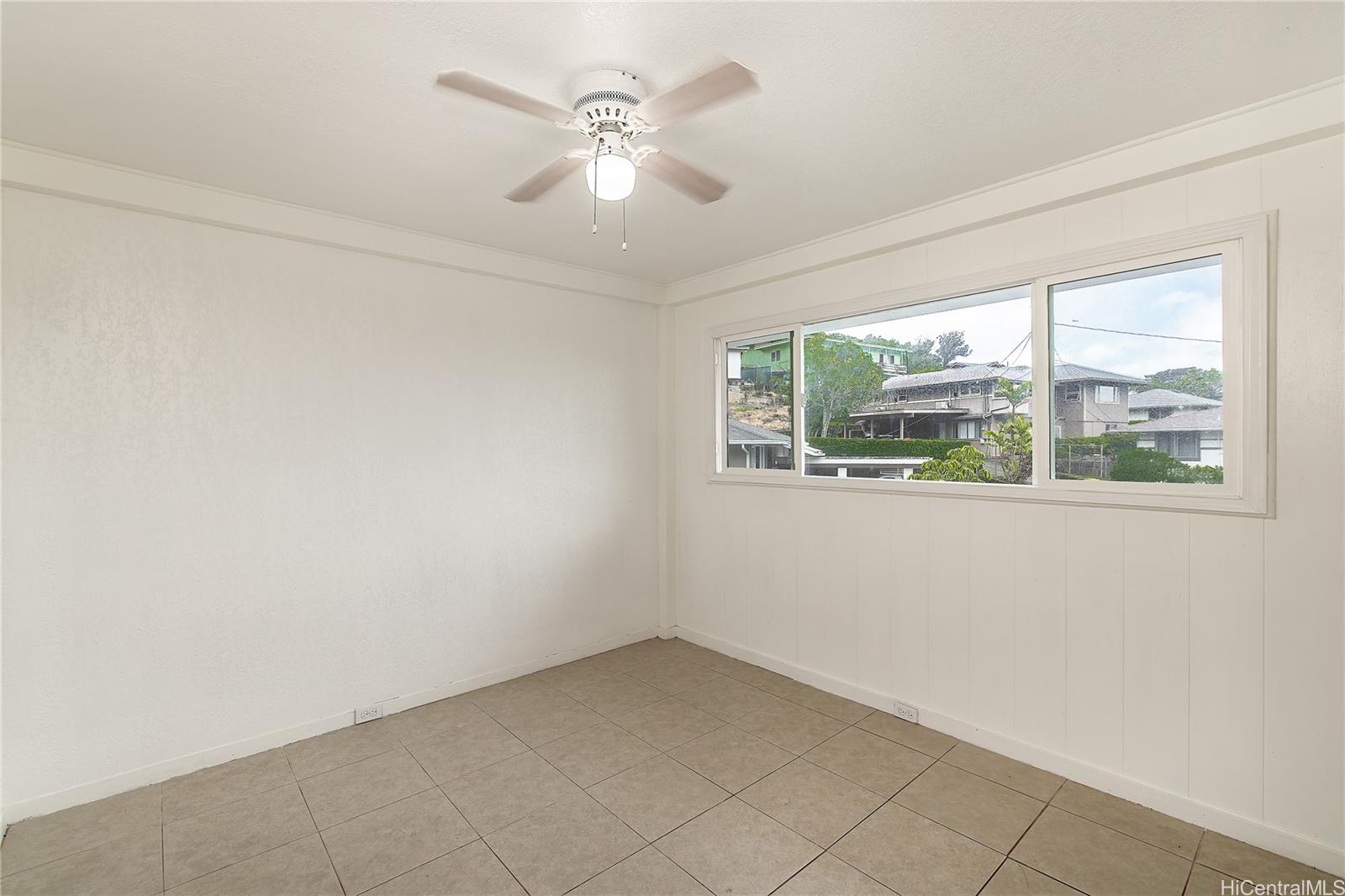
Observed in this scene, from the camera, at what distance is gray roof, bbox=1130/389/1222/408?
2434mm

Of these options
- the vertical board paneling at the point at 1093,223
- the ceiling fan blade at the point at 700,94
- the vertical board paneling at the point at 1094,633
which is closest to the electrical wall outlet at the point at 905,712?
the vertical board paneling at the point at 1094,633

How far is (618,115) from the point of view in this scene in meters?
2.06

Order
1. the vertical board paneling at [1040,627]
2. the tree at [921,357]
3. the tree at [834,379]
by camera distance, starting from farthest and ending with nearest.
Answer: the tree at [834,379], the tree at [921,357], the vertical board paneling at [1040,627]

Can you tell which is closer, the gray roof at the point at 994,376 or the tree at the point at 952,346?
the gray roof at the point at 994,376

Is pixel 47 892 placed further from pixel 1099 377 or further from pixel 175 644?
pixel 1099 377

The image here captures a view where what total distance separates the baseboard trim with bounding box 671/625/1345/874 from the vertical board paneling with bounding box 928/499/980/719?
0.12 metres

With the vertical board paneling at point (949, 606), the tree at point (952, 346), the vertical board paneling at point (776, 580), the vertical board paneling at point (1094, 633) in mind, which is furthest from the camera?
the vertical board paneling at point (776, 580)

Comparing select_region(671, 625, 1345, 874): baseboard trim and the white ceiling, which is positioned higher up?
the white ceiling

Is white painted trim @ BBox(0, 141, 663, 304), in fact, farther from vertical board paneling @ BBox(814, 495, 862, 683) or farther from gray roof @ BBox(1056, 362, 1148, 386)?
gray roof @ BBox(1056, 362, 1148, 386)

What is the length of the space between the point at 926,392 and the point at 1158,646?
4.97 feet

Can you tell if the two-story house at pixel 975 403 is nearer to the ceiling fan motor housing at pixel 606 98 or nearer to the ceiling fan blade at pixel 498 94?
the ceiling fan motor housing at pixel 606 98

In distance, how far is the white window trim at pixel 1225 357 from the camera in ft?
7.43

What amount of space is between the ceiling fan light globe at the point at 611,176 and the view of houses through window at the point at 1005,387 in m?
1.98

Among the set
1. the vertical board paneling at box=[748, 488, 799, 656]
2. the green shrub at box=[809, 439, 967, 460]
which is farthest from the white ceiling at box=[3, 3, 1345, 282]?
the vertical board paneling at box=[748, 488, 799, 656]
